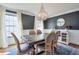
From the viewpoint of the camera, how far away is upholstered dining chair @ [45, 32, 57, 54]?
2.03 m

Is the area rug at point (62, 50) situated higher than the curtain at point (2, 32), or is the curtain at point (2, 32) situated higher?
the curtain at point (2, 32)

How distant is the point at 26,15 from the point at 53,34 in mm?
599

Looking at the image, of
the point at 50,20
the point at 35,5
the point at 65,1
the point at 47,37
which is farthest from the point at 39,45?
the point at 65,1

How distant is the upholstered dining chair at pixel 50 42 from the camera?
6.66 ft

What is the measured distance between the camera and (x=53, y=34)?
6.65ft

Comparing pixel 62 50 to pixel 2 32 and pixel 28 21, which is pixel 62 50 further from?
pixel 2 32

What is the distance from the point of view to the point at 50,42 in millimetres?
2051

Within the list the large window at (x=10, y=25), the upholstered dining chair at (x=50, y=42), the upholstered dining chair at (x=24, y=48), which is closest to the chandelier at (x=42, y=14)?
the upholstered dining chair at (x=50, y=42)

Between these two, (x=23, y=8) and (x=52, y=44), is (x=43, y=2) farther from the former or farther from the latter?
(x=52, y=44)

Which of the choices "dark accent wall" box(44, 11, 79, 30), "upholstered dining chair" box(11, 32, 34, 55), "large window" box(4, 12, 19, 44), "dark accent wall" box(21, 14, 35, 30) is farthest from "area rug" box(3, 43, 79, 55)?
"dark accent wall" box(21, 14, 35, 30)

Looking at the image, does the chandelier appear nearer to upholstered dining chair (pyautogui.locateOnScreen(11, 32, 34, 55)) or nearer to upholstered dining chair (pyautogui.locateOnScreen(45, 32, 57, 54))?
upholstered dining chair (pyautogui.locateOnScreen(45, 32, 57, 54))

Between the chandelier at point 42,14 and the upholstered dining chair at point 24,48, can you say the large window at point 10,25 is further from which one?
the chandelier at point 42,14

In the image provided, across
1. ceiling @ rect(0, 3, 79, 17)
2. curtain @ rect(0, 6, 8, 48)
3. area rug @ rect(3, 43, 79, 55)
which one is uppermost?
ceiling @ rect(0, 3, 79, 17)

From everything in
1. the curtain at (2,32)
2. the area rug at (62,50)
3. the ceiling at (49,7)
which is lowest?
the area rug at (62,50)
